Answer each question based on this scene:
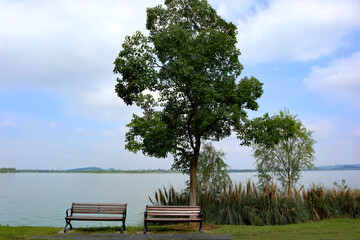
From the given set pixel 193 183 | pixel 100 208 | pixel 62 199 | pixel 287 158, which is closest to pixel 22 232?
pixel 100 208

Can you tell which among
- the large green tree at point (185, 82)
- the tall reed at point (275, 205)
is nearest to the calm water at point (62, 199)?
the tall reed at point (275, 205)

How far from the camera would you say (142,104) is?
11.6 meters

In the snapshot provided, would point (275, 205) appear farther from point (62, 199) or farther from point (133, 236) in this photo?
point (62, 199)

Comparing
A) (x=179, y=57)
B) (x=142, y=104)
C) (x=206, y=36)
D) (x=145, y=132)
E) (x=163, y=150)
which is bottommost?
(x=163, y=150)

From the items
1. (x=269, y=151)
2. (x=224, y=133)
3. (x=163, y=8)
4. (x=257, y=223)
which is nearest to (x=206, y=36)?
(x=163, y=8)

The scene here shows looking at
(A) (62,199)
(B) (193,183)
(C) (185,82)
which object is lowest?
(A) (62,199)

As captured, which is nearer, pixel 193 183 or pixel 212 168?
pixel 193 183

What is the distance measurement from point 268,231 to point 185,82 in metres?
5.45

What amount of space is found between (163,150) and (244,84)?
3.98m

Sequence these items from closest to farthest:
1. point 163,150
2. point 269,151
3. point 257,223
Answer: point 163,150, point 257,223, point 269,151

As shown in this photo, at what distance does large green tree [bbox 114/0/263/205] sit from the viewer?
9930 mm

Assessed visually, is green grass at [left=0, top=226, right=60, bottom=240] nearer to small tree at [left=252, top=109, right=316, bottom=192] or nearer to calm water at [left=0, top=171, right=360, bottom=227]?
calm water at [left=0, top=171, right=360, bottom=227]

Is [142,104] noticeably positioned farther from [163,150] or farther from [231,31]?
[231,31]

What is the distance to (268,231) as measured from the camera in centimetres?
898
